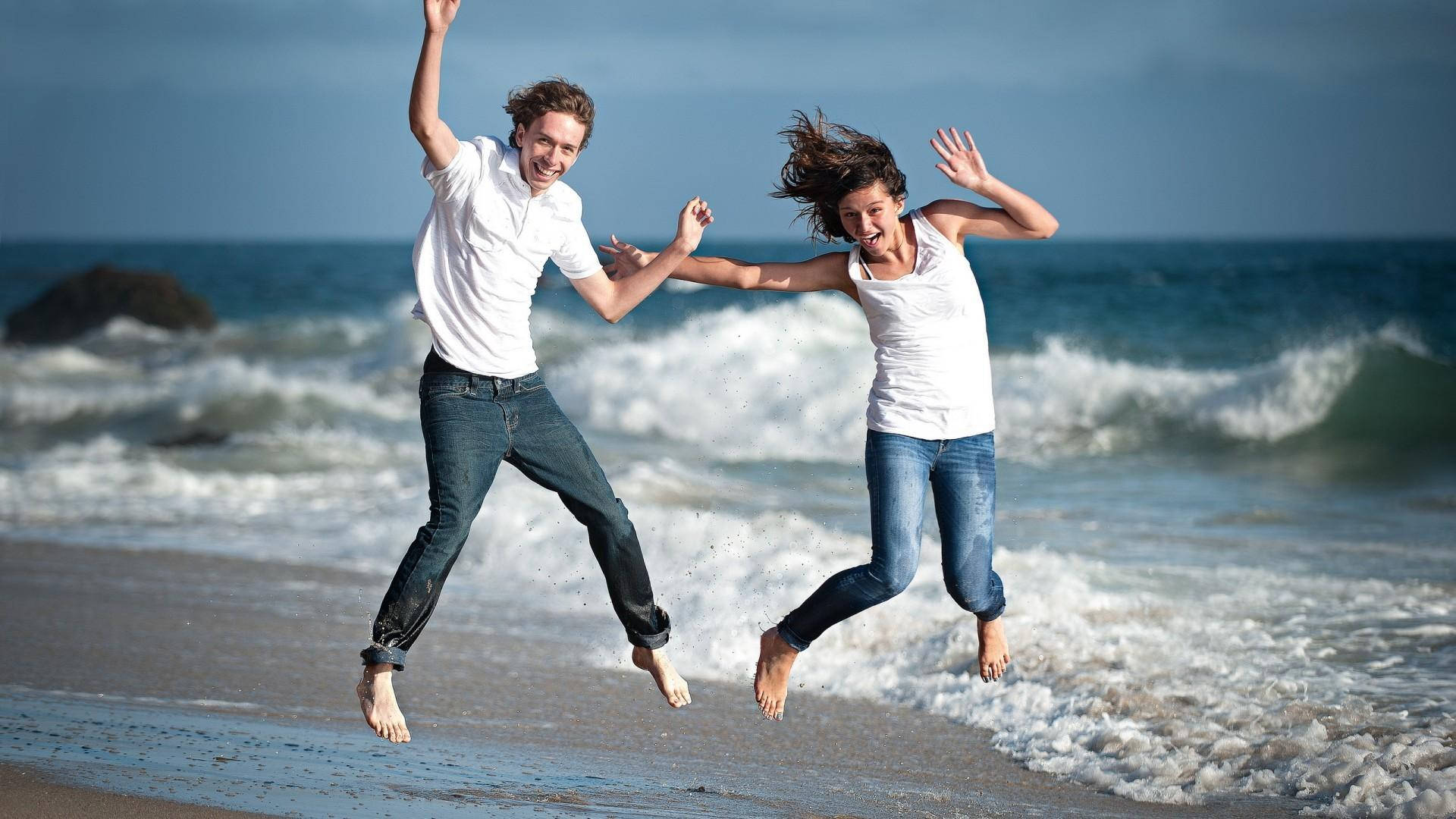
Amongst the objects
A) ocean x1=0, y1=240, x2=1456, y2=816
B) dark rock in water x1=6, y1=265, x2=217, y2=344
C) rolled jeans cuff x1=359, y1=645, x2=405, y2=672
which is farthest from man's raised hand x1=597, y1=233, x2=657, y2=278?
dark rock in water x1=6, y1=265, x2=217, y2=344

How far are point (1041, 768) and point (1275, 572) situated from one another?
4142mm

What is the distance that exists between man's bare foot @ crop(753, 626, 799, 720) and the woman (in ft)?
1.09

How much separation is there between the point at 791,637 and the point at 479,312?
1.66 meters

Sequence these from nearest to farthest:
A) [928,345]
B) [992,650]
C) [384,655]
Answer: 1. [384,655]
2. [928,345]
3. [992,650]

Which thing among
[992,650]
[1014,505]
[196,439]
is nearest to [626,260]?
[992,650]

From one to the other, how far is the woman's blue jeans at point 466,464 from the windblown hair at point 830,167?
3.75 feet

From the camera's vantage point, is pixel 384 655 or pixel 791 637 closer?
pixel 384 655

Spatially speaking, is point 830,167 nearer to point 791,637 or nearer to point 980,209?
point 980,209

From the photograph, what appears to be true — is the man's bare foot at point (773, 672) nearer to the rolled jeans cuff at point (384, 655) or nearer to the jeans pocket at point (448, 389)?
the rolled jeans cuff at point (384, 655)

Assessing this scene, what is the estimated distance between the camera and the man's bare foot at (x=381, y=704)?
467cm

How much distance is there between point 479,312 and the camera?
4531mm

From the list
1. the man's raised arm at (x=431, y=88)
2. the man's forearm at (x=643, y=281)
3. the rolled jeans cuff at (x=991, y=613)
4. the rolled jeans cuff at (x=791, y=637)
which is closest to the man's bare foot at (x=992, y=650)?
the rolled jeans cuff at (x=991, y=613)

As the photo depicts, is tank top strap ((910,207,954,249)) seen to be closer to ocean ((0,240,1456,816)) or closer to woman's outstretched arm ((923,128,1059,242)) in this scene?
woman's outstretched arm ((923,128,1059,242))

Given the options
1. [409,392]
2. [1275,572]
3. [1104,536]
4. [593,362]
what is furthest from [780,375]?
[1275,572]
